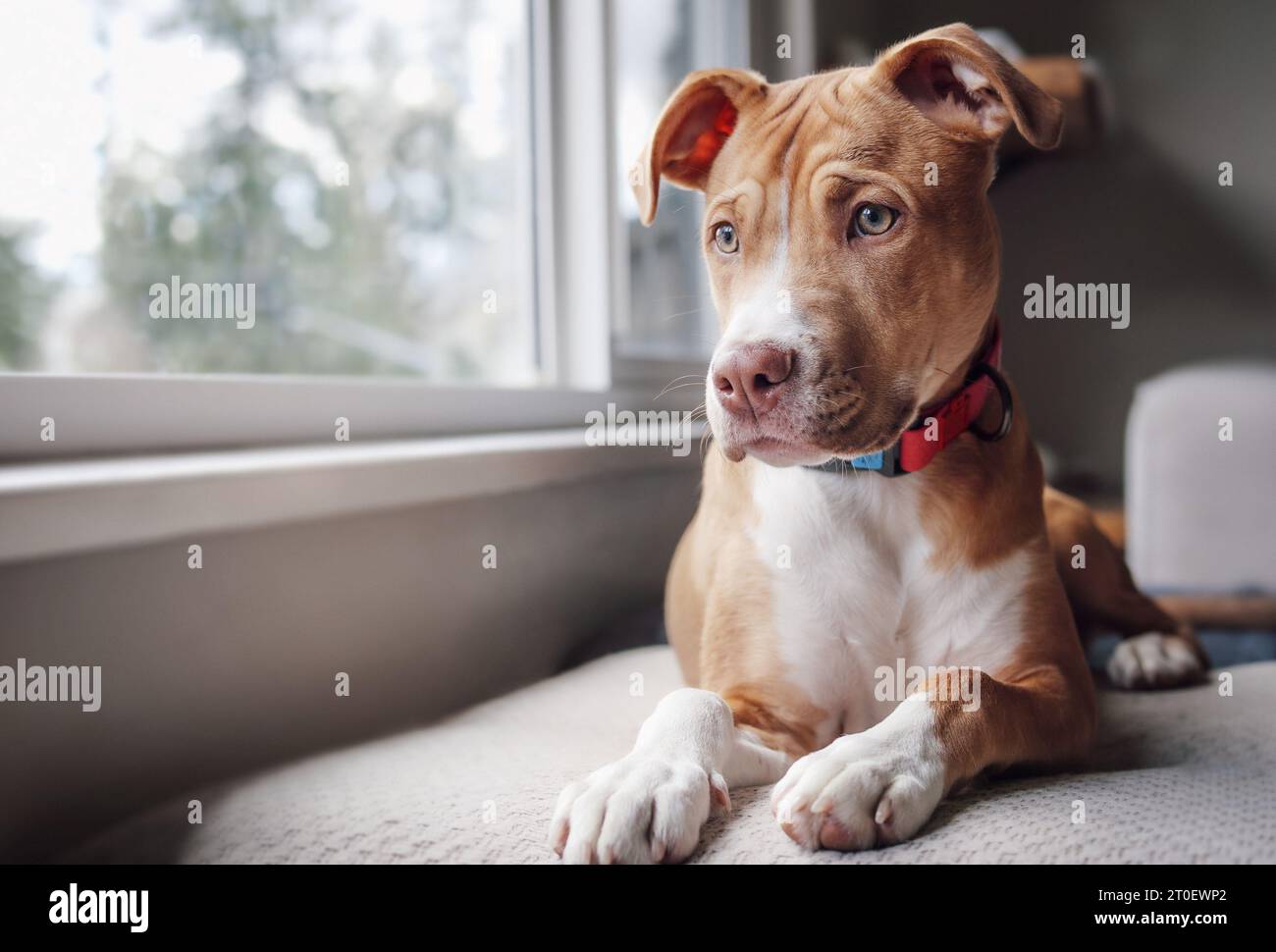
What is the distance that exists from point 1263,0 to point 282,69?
4.83m

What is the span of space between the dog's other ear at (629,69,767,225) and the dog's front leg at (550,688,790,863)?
803mm

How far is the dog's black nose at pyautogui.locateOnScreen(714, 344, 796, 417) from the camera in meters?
1.25

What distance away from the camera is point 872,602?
146 centimetres

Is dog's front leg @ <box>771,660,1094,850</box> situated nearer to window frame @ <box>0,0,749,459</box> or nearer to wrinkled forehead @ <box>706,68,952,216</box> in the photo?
wrinkled forehead @ <box>706,68,952,216</box>

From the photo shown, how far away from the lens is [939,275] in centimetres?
139

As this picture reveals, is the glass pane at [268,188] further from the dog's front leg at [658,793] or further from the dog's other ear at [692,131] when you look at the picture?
the dog's front leg at [658,793]

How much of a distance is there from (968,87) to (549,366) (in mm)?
1510

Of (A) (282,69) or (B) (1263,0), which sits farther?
(B) (1263,0)
